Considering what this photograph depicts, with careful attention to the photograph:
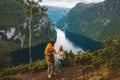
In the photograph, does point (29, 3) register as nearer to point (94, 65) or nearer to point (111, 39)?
point (94, 65)

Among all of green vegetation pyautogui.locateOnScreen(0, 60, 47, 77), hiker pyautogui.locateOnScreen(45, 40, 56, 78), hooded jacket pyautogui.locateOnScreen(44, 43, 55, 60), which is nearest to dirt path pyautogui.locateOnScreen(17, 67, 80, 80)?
green vegetation pyautogui.locateOnScreen(0, 60, 47, 77)

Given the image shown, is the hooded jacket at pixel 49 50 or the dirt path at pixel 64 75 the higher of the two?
the hooded jacket at pixel 49 50

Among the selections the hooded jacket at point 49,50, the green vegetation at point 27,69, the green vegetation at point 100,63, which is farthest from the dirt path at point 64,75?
the hooded jacket at point 49,50

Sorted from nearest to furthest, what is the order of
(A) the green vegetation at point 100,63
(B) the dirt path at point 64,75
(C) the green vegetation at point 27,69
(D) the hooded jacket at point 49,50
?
(A) the green vegetation at point 100,63 → (D) the hooded jacket at point 49,50 → (B) the dirt path at point 64,75 → (C) the green vegetation at point 27,69

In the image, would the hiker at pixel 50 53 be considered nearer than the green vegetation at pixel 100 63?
No

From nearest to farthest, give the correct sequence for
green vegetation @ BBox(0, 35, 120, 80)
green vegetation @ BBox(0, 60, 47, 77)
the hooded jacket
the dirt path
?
1. green vegetation @ BBox(0, 35, 120, 80)
2. the hooded jacket
3. the dirt path
4. green vegetation @ BBox(0, 60, 47, 77)

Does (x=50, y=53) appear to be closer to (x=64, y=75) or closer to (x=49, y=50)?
(x=49, y=50)

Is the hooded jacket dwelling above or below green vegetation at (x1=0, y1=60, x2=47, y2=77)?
above

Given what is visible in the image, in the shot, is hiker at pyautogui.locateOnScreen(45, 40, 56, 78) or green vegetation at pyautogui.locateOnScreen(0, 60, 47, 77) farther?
green vegetation at pyautogui.locateOnScreen(0, 60, 47, 77)

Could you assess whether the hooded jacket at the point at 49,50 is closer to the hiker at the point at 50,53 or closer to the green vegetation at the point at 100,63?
the hiker at the point at 50,53

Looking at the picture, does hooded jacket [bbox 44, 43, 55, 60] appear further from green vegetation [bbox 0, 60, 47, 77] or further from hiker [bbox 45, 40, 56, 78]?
green vegetation [bbox 0, 60, 47, 77]

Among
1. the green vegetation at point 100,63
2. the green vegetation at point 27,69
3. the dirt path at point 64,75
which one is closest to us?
the green vegetation at point 100,63

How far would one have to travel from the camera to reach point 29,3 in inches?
1486

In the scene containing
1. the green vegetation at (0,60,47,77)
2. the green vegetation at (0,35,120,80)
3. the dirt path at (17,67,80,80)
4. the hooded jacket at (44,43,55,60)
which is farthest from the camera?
the green vegetation at (0,60,47,77)
